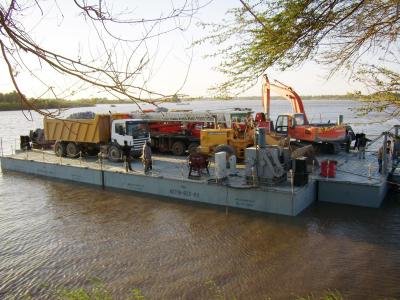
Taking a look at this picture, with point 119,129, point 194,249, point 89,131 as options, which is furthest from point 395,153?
point 89,131

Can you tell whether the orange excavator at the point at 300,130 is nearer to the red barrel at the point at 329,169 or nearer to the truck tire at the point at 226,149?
the truck tire at the point at 226,149

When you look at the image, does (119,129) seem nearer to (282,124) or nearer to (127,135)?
(127,135)

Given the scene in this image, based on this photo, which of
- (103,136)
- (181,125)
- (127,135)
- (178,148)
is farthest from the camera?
(181,125)

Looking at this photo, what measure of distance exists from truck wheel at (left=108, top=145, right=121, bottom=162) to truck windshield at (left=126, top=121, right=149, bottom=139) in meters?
A: 0.94

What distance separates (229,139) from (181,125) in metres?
4.99

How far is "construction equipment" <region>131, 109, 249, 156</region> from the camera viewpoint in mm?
16609

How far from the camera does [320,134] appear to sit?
54.5ft

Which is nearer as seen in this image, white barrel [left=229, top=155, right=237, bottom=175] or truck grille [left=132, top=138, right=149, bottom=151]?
white barrel [left=229, top=155, right=237, bottom=175]

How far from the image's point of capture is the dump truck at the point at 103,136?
17.0m

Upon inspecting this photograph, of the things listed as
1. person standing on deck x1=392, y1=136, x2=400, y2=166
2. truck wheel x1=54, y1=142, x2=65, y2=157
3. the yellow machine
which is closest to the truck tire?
the yellow machine

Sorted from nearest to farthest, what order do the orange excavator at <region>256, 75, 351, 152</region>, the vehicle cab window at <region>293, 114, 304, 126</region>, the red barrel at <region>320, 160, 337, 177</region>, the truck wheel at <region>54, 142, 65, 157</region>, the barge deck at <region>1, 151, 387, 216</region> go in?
the barge deck at <region>1, 151, 387, 216</region> → the red barrel at <region>320, 160, 337, 177</region> → the orange excavator at <region>256, 75, 351, 152</region> → the vehicle cab window at <region>293, 114, 304, 126</region> → the truck wheel at <region>54, 142, 65, 157</region>

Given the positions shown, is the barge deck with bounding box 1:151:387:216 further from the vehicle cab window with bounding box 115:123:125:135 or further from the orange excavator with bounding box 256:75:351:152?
the vehicle cab window with bounding box 115:123:125:135

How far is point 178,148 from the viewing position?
18156 millimetres

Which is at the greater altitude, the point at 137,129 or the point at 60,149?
the point at 137,129
